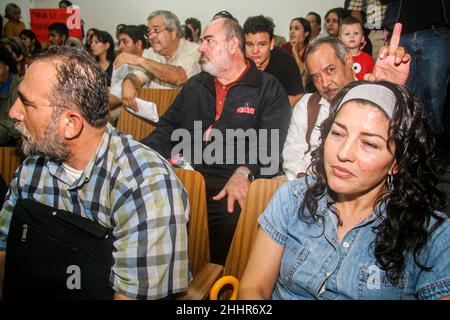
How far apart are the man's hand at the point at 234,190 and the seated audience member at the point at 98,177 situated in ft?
2.71

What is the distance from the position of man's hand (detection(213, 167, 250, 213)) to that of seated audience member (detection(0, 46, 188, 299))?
82cm

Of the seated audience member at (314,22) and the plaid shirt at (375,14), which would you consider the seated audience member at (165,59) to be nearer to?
the plaid shirt at (375,14)

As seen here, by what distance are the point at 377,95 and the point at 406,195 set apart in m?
0.32

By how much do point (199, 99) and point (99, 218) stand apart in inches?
56.8

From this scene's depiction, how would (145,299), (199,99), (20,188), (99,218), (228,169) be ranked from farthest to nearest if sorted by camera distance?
(199,99) < (228,169) < (20,188) < (99,218) < (145,299)

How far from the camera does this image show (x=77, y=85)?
1.03 m

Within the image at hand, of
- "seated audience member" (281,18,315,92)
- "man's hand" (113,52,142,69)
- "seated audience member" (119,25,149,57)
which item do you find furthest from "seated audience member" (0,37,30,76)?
"seated audience member" (281,18,315,92)

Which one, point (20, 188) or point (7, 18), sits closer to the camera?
point (20, 188)

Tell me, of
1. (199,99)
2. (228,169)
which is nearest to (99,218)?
(228,169)

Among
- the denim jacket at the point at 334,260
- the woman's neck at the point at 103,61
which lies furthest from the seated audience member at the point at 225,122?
the woman's neck at the point at 103,61

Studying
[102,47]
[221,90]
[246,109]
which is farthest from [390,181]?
[102,47]

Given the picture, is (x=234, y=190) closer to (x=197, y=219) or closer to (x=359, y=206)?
(x=197, y=219)

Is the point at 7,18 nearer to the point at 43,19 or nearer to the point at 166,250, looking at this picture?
the point at 43,19

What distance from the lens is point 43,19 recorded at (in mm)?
4949
